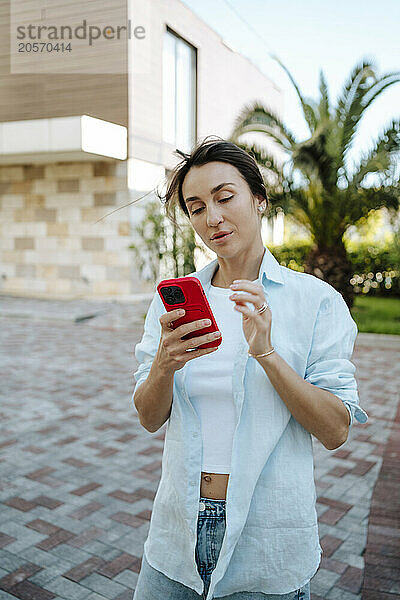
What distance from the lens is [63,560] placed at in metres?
3.17

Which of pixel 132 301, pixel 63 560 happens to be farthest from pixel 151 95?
pixel 63 560

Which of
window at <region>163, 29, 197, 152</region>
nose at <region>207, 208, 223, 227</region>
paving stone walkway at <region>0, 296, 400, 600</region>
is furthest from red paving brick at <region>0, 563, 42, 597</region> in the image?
window at <region>163, 29, 197, 152</region>

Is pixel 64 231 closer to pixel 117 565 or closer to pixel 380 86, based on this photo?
pixel 380 86

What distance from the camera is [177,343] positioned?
143cm

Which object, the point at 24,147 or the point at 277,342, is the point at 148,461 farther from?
the point at 24,147

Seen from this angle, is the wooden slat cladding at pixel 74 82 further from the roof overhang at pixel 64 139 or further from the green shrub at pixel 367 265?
the green shrub at pixel 367 265

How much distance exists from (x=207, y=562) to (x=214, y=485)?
0.64 ft

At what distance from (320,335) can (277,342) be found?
0.37 feet

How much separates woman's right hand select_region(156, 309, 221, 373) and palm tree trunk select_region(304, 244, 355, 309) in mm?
10145

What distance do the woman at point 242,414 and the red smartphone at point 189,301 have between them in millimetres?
23

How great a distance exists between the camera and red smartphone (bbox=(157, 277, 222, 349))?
4.59 feet

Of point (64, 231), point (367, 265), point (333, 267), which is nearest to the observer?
point (333, 267)

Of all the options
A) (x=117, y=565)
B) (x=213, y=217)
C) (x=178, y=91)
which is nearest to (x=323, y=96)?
(x=178, y=91)

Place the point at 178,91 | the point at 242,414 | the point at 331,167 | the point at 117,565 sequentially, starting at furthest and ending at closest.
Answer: the point at 178,91, the point at 331,167, the point at 117,565, the point at 242,414
